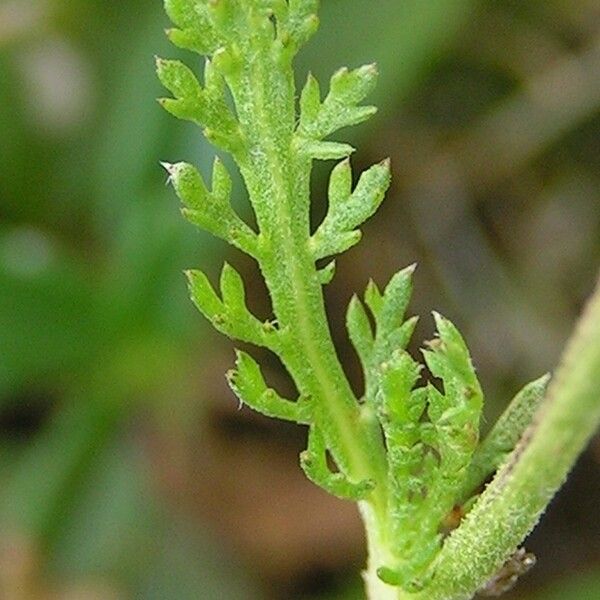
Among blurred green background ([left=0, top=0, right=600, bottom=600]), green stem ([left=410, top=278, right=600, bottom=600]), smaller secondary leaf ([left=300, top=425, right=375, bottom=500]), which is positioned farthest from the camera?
blurred green background ([left=0, top=0, right=600, bottom=600])

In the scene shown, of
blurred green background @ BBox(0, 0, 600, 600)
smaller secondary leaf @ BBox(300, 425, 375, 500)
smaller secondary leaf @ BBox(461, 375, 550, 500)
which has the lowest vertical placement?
blurred green background @ BBox(0, 0, 600, 600)

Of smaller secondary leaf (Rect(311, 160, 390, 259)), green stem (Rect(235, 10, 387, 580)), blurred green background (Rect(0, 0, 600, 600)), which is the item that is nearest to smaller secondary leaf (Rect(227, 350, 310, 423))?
green stem (Rect(235, 10, 387, 580))

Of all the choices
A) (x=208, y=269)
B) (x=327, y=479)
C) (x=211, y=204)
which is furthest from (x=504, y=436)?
(x=208, y=269)

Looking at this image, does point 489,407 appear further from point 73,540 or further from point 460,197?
point 73,540

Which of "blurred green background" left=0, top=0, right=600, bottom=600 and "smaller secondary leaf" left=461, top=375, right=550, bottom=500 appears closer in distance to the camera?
"smaller secondary leaf" left=461, top=375, right=550, bottom=500

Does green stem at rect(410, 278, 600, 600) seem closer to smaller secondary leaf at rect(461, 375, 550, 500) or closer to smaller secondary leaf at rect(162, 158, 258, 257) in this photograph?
smaller secondary leaf at rect(461, 375, 550, 500)

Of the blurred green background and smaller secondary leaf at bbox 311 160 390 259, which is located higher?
smaller secondary leaf at bbox 311 160 390 259

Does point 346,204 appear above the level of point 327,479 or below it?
above

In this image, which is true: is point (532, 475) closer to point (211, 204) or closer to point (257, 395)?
point (257, 395)
